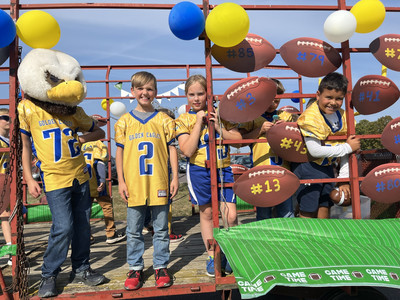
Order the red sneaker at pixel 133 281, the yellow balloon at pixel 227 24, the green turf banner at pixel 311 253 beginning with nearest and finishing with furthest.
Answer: the green turf banner at pixel 311 253 → the yellow balloon at pixel 227 24 → the red sneaker at pixel 133 281

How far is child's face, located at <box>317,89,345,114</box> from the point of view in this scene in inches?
100

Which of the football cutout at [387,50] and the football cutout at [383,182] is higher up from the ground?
the football cutout at [387,50]

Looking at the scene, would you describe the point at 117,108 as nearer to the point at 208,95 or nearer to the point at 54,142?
the point at 54,142

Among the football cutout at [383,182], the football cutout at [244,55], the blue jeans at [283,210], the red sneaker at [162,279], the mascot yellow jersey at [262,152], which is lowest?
the red sneaker at [162,279]

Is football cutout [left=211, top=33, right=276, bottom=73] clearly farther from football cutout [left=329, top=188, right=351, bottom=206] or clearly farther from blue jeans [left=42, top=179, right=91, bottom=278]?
blue jeans [left=42, top=179, right=91, bottom=278]

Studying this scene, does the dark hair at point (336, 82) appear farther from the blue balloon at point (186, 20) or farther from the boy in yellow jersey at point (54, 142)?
the boy in yellow jersey at point (54, 142)

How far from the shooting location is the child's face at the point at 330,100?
255 centimetres

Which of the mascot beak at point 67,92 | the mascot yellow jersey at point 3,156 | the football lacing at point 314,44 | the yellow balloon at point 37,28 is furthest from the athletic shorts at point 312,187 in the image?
the mascot yellow jersey at point 3,156

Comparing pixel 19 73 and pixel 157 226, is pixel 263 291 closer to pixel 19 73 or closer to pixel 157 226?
pixel 157 226

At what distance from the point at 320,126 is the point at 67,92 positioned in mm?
1899

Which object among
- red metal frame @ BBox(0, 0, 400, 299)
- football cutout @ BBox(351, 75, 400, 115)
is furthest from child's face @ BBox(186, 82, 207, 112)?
football cutout @ BBox(351, 75, 400, 115)

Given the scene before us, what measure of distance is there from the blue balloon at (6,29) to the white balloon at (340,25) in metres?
2.20

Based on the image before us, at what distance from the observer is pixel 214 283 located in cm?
234

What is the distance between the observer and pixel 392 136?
2598 millimetres
